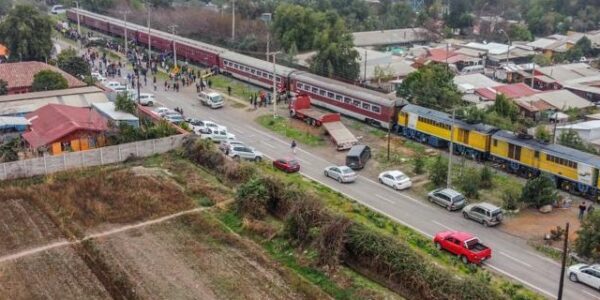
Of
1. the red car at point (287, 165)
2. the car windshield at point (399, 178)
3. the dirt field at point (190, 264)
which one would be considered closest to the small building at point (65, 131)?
the red car at point (287, 165)

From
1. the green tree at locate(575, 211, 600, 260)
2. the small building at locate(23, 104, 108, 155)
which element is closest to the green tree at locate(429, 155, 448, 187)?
the green tree at locate(575, 211, 600, 260)

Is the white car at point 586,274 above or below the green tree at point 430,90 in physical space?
below

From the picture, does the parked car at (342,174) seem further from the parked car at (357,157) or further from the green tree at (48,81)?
the green tree at (48,81)

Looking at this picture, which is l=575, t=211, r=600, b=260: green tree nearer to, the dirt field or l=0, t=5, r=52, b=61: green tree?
the dirt field

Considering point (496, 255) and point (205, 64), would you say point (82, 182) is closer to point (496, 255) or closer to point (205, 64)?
point (496, 255)

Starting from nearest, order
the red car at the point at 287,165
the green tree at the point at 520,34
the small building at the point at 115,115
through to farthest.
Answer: the red car at the point at 287,165 → the small building at the point at 115,115 → the green tree at the point at 520,34
